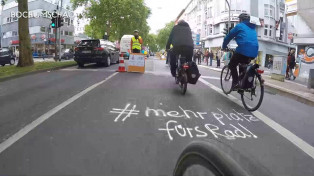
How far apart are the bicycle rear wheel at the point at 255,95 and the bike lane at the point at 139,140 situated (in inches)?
9.4

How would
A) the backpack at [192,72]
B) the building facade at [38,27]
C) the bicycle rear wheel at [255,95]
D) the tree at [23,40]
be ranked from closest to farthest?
the bicycle rear wheel at [255,95], the backpack at [192,72], the tree at [23,40], the building facade at [38,27]

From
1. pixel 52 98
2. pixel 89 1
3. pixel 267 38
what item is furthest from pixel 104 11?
pixel 52 98

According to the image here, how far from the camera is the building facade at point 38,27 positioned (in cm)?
5781

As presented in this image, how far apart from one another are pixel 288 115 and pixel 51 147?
15.8ft

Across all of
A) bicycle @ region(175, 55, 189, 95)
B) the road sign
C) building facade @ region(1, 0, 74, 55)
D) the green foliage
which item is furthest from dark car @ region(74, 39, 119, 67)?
building facade @ region(1, 0, 74, 55)

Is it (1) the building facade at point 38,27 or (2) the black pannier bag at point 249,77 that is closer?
(2) the black pannier bag at point 249,77

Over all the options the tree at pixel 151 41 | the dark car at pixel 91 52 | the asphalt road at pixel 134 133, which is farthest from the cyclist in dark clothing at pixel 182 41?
the tree at pixel 151 41

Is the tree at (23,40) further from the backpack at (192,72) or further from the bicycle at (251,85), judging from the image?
the bicycle at (251,85)

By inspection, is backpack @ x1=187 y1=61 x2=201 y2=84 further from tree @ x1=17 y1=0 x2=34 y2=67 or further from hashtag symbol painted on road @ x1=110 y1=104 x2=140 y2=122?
tree @ x1=17 y1=0 x2=34 y2=67

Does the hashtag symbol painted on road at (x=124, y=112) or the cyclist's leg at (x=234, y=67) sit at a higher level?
the cyclist's leg at (x=234, y=67)

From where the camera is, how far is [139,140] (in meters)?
3.72

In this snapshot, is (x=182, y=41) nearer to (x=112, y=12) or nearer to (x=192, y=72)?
(x=192, y=72)

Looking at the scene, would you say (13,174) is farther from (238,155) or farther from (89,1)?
(89,1)

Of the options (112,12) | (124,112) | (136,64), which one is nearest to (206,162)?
(124,112)
